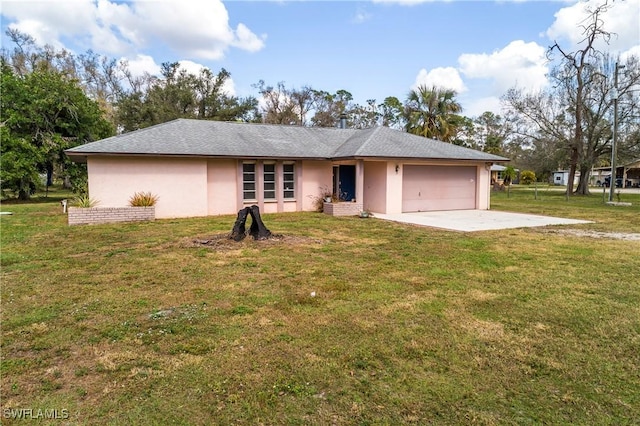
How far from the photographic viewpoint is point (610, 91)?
25547mm

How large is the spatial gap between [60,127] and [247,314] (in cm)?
2204

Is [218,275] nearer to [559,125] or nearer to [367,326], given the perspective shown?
[367,326]

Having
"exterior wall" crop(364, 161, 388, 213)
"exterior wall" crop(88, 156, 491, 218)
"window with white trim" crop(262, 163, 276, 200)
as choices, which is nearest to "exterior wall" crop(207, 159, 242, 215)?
"exterior wall" crop(88, 156, 491, 218)

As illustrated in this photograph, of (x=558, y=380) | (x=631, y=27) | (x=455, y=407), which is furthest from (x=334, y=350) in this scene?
(x=631, y=27)

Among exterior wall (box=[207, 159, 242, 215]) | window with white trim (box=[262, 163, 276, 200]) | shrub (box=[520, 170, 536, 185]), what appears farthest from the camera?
shrub (box=[520, 170, 536, 185])

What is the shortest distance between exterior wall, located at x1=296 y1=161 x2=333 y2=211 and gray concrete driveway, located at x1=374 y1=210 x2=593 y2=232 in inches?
121

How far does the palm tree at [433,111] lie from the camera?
27484 millimetres

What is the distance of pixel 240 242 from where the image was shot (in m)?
8.73

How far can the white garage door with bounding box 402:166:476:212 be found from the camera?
15.9 meters

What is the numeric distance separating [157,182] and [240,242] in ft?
21.5

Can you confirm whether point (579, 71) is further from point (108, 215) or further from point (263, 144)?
point (108, 215)

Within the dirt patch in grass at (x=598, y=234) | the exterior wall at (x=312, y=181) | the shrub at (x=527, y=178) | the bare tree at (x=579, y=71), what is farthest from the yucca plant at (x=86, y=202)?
the shrub at (x=527, y=178)

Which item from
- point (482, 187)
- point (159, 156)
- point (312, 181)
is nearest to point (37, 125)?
point (159, 156)

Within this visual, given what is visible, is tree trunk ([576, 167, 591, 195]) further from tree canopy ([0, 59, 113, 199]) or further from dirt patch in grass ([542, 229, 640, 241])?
tree canopy ([0, 59, 113, 199])
